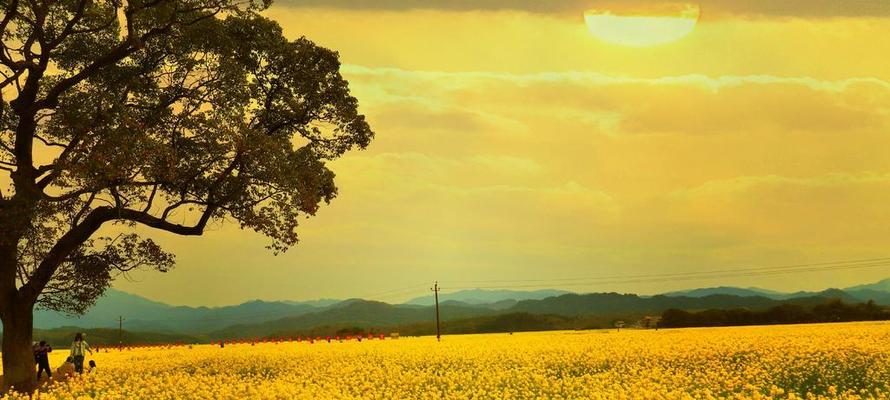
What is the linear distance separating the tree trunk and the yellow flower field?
130 centimetres

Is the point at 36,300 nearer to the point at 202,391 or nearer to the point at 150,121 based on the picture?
the point at 150,121

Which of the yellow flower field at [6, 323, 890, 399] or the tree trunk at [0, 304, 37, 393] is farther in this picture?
the tree trunk at [0, 304, 37, 393]

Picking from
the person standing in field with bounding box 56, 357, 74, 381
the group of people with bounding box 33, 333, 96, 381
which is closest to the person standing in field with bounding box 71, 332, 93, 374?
the group of people with bounding box 33, 333, 96, 381

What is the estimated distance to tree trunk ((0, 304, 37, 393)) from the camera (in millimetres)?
26625

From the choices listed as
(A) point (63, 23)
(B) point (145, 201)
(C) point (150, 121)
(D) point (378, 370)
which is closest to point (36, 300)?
(B) point (145, 201)

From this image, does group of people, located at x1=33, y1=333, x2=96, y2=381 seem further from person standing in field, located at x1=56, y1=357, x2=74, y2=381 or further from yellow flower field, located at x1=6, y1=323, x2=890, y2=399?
yellow flower field, located at x1=6, y1=323, x2=890, y2=399

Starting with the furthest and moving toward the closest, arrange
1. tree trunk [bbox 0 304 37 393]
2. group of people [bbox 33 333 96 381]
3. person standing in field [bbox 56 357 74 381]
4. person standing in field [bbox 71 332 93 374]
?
person standing in field [bbox 71 332 93 374]
group of people [bbox 33 333 96 381]
person standing in field [bbox 56 357 74 381]
tree trunk [bbox 0 304 37 393]

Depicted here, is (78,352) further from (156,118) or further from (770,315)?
(770,315)

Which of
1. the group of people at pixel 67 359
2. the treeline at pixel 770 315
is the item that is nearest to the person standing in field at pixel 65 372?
the group of people at pixel 67 359

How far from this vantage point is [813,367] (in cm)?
2652

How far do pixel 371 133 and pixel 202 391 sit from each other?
1203 cm

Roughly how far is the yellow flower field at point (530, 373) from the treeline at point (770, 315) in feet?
143

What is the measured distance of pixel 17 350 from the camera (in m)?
26.8

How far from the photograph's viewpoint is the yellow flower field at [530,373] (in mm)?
20312
